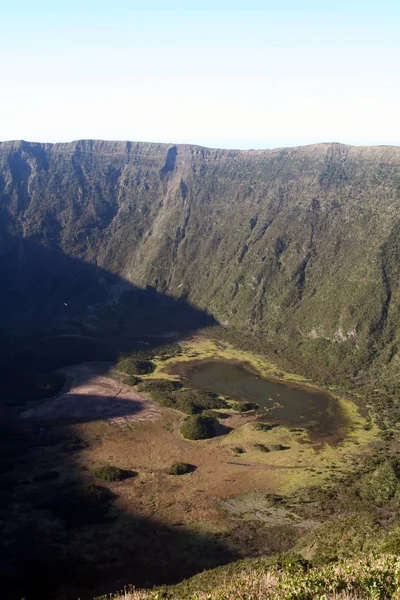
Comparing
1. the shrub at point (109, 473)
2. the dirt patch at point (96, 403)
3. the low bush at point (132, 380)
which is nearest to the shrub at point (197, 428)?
the dirt patch at point (96, 403)

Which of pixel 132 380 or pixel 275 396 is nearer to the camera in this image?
pixel 275 396

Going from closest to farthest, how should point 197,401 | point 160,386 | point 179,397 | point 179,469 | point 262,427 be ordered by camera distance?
point 179,469 < point 262,427 < point 197,401 < point 179,397 < point 160,386

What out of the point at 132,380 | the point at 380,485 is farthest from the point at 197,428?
the point at 380,485

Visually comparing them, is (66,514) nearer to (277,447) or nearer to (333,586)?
(277,447)

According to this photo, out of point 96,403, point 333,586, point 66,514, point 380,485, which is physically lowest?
point 96,403

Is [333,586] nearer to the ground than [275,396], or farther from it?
farther from it

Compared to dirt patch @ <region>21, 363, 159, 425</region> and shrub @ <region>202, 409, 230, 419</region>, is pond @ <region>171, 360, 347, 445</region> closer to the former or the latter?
shrub @ <region>202, 409, 230, 419</region>

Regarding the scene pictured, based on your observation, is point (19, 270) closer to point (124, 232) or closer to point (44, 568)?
point (124, 232)
